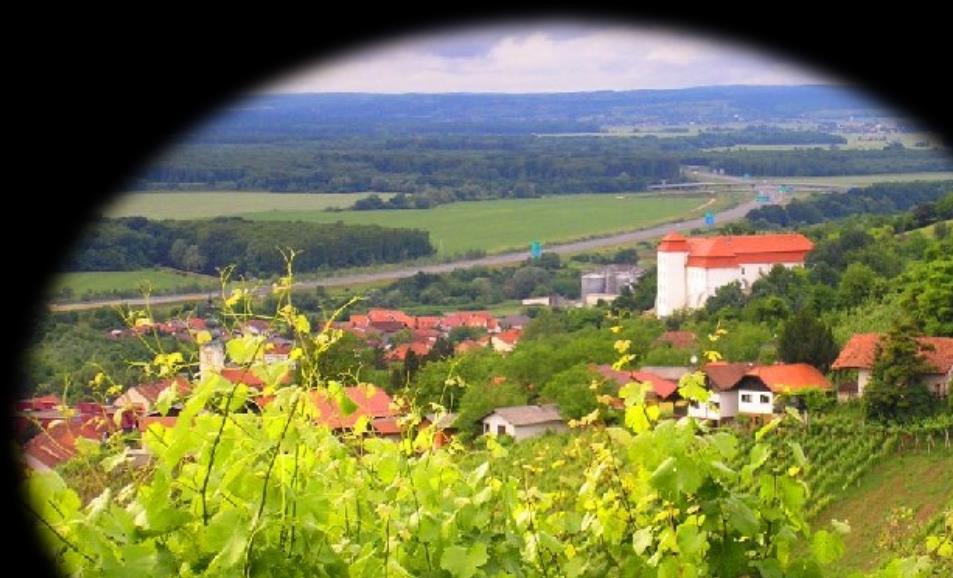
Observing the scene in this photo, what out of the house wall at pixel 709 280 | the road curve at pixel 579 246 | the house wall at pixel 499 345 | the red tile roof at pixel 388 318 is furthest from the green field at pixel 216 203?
the house wall at pixel 709 280


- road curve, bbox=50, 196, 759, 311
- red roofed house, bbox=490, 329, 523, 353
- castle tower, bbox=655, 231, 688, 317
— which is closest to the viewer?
red roofed house, bbox=490, 329, 523, 353

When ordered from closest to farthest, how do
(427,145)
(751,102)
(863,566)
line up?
1. (863,566)
2. (427,145)
3. (751,102)

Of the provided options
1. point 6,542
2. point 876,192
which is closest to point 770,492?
point 6,542

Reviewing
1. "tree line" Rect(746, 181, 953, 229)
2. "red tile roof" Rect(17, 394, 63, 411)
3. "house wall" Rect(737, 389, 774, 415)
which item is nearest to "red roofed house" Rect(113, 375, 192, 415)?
"red tile roof" Rect(17, 394, 63, 411)

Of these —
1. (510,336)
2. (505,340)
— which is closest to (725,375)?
(505,340)

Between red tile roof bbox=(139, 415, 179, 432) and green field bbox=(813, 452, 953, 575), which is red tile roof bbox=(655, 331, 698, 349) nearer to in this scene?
green field bbox=(813, 452, 953, 575)

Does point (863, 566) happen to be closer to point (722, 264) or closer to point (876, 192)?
point (722, 264)

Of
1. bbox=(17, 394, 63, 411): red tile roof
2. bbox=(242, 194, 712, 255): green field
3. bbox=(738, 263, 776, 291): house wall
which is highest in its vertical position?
bbox=(17, 394, 63, 411): red tile roof
